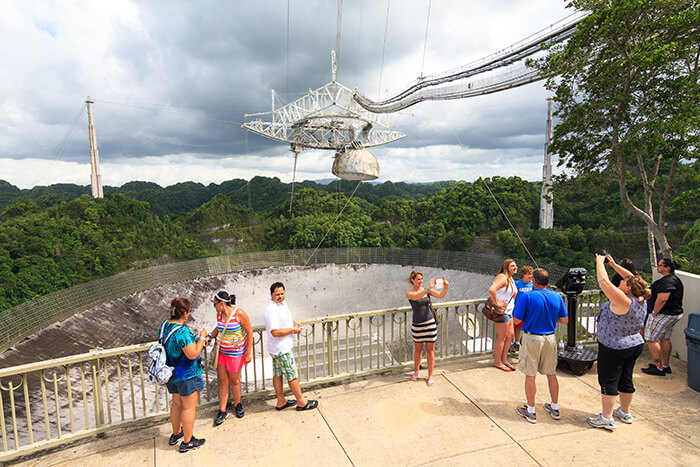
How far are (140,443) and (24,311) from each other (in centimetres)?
1743

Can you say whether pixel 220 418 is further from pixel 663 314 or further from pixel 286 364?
pixel 663 314

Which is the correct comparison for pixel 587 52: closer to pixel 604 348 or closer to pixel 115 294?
pixel 604 348

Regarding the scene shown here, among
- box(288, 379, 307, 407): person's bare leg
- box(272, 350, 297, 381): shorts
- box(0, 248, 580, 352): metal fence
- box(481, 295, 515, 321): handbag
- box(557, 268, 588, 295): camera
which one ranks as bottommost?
box(0, 248, 580, 352): metal fence

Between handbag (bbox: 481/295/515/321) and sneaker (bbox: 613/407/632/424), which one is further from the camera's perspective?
handbag (bbox: 481/295/515/321)

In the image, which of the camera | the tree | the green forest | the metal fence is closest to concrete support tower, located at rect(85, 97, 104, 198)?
the green forest

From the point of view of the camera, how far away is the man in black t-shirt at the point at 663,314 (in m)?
4.44

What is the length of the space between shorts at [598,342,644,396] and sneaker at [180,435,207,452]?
3595mm

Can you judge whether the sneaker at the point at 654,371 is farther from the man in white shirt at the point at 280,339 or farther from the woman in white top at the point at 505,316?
the man in white shirt at the point at 280,339

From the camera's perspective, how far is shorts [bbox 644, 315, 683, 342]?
4500mm

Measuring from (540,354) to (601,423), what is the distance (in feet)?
2.60

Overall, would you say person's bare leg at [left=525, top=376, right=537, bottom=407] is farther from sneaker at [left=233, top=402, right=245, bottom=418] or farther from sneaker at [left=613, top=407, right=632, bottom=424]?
sneaker at [left=233, top=402, right=245, bottom=418]

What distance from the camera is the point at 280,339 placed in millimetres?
3637

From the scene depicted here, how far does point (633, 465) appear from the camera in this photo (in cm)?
298

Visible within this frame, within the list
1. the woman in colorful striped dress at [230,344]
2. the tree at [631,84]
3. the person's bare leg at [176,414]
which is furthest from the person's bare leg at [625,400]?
the tree at [631,84]
